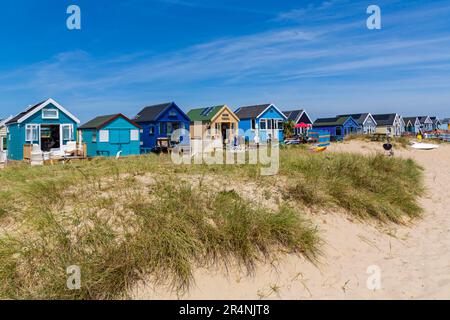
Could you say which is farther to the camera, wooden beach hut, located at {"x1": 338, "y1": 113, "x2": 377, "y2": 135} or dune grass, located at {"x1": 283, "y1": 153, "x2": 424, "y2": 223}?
wooden beach hut, located at {"x1": 338, "y1": 113, "x2": 377, "y2": 135}

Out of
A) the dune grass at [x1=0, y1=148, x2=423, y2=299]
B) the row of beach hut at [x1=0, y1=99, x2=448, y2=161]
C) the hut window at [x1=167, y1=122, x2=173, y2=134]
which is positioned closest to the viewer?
the dune grass at [x1=0, y1=148, x2=423, y2=299]

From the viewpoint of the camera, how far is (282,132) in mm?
38500

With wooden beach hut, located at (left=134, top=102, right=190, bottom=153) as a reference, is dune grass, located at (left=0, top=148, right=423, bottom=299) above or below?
below

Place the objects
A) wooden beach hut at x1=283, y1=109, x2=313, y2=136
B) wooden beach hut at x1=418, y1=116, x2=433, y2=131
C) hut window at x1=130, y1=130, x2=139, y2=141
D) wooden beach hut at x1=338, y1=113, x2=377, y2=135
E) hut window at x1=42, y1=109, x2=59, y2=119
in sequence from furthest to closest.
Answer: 1. wooden beach hut at x1=418, y1=116, x2=433, y2=131
2. wooden beach hut at x1=338, y1=113, x2=377, y2=135
3. wooden beach hut at x1=283, y1=109, x2=313, y2=136
4. hut window at x1=130, y1=130, x2=139, y2=141
5. hut window at x1=42, y1=109, x2=59, y2=119

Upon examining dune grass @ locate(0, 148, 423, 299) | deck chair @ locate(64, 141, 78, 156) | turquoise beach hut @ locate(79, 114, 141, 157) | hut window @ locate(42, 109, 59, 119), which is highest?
hut window @ locate(42, 109, 59, 119)

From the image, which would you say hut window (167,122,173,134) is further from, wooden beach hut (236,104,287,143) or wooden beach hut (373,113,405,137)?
wooden beach hut (373,113,405,137)

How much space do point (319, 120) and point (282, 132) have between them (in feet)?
59.9

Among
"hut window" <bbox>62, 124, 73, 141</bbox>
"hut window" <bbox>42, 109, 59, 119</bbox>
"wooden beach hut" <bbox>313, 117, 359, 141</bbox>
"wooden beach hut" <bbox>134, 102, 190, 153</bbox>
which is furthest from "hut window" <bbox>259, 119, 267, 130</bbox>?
"hut window" <bbox>42, 109, 59, 119</bbox>

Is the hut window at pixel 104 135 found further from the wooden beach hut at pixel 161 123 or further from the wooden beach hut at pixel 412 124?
the wooden beach hut at pixel 412 124

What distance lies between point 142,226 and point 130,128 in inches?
777

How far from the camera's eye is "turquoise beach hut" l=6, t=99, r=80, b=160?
2139 centimetres

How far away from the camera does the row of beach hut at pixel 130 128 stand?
71.3 ft

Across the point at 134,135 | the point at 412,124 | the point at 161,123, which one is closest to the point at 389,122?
the point at 412,124

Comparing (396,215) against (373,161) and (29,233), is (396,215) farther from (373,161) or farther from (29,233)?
(29,233)
